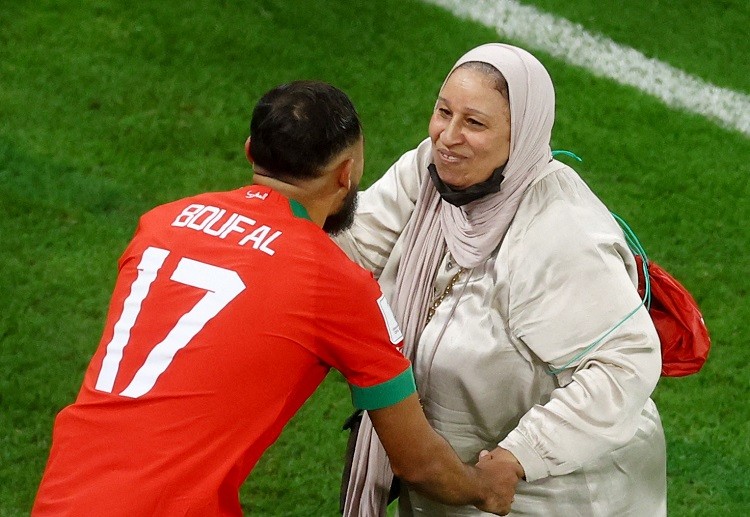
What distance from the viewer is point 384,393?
2.41 meters

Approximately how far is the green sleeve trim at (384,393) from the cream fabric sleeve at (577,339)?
1.09 ft

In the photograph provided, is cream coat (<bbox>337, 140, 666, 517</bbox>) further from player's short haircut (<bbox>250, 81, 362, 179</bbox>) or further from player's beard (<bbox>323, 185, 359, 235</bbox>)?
player's short haircut (<bbox>250, 81, 362, 179</bbox>)

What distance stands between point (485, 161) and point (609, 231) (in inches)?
12.6

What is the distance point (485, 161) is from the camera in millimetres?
2744

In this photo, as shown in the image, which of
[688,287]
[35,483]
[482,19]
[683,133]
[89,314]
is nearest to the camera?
[35,483]

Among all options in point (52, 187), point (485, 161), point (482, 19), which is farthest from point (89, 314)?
point (482, 19)

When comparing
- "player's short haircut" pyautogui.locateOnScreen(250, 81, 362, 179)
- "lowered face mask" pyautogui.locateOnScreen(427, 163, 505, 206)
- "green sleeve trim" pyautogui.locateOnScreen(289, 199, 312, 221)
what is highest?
"player's short haircut" pyautogui.locateOnScreen(250, 81, 362, 179)

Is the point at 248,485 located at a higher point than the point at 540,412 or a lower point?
lower

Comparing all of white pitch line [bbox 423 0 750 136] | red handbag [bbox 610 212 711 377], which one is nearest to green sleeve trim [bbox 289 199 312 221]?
red handbag [bbox 610 212 711 377]


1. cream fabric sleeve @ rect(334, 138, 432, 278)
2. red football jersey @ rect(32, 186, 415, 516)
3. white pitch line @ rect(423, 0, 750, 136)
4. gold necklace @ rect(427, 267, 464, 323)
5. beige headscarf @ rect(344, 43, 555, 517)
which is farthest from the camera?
white pitch line @ rect(423, 0, 750, 136)

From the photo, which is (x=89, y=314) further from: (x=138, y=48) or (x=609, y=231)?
(x=609, y=231)

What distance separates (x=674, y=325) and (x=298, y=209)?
99 centimetres

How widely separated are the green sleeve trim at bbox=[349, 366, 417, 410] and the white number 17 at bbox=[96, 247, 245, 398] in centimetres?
34

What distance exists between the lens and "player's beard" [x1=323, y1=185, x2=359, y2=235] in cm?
269
